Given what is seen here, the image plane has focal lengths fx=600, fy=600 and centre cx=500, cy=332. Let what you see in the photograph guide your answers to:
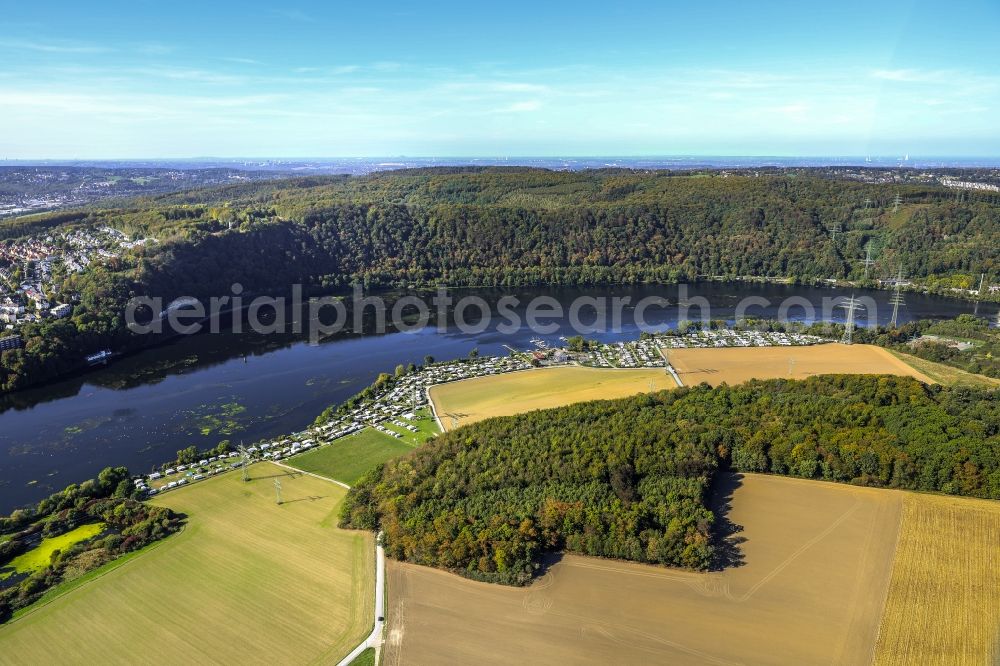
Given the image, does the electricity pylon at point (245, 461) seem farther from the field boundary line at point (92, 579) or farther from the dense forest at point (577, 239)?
the dense forest at point (577, 239)

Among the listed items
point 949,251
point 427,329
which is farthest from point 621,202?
point 427,329

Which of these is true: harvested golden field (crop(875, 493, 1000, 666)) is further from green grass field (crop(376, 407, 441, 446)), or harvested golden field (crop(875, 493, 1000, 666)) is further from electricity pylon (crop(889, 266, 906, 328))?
electricity pylon (crop(889, 266, 906, 328))

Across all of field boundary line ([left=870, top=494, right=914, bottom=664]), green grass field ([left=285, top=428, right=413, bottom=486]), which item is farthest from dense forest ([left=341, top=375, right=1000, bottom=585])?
green grass field ([left=285, top=428, right=413, bottom=486])

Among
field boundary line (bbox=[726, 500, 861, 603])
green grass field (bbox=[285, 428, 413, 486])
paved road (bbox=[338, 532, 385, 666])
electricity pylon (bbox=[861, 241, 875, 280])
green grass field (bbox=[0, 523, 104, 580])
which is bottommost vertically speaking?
green grass field (bbox=[0, 523, 104, 580])

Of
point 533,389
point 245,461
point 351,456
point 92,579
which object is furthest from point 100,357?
point 533,389

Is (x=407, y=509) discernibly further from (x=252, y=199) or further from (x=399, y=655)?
(x=252, y=199)

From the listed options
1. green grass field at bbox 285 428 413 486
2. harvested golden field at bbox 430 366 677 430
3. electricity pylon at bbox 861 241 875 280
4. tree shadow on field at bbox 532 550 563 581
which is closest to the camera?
tree shadow on field at bbox 532 550 563 581

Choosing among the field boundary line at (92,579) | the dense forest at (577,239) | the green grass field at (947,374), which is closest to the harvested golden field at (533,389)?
the field boundary line at (92,579)
